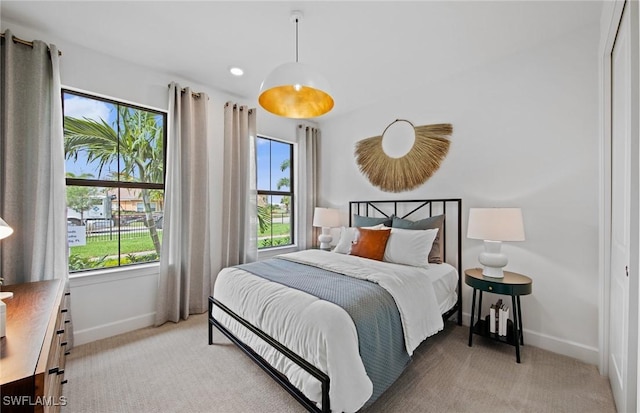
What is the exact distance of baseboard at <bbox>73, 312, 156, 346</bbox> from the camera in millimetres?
2521

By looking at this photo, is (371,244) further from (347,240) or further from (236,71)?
(236,71)

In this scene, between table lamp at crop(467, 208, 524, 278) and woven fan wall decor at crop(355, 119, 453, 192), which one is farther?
woven fan wall decor at crop(355, 119, 453, 192)

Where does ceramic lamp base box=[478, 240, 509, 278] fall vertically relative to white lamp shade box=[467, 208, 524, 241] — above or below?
below

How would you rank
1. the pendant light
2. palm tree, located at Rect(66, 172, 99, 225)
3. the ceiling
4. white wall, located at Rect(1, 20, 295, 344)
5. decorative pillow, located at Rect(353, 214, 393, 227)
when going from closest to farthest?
1. the ceiling
2. the pendant light
3. white wall, located at Rect(1, 20, 295, 344)
4. palm tree, located at Rect(66, 172, 99, 225)
5. decorative pillow, located at Rect(353, 214, 393, 227)

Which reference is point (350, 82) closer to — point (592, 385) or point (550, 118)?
point (550, 118)

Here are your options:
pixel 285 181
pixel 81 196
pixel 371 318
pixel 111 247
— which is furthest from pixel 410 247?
pixel 81 196

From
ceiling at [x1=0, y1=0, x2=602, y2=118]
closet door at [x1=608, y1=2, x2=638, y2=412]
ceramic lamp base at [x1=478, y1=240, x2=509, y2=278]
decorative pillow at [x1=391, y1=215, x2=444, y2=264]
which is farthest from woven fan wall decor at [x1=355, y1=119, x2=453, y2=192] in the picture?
closet door at [x1=608, y1=2, x2=638, y2=412]

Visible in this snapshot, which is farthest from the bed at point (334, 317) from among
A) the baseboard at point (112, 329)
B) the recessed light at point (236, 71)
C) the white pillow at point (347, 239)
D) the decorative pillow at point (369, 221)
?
the recessed light at point (236, 71)

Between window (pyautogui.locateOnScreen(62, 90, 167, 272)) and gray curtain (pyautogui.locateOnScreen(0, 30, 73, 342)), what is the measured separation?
288 mm

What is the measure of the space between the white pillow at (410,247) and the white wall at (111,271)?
99.9 inches

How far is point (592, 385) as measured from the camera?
1.94 metres

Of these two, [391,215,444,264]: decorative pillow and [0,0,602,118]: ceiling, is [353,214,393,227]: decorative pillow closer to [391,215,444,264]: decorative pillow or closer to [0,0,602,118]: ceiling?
[391,215,444,264]: decorative pillow

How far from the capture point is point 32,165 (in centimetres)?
224

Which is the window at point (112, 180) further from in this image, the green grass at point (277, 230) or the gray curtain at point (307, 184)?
the gray curtain at point (307, 184)
